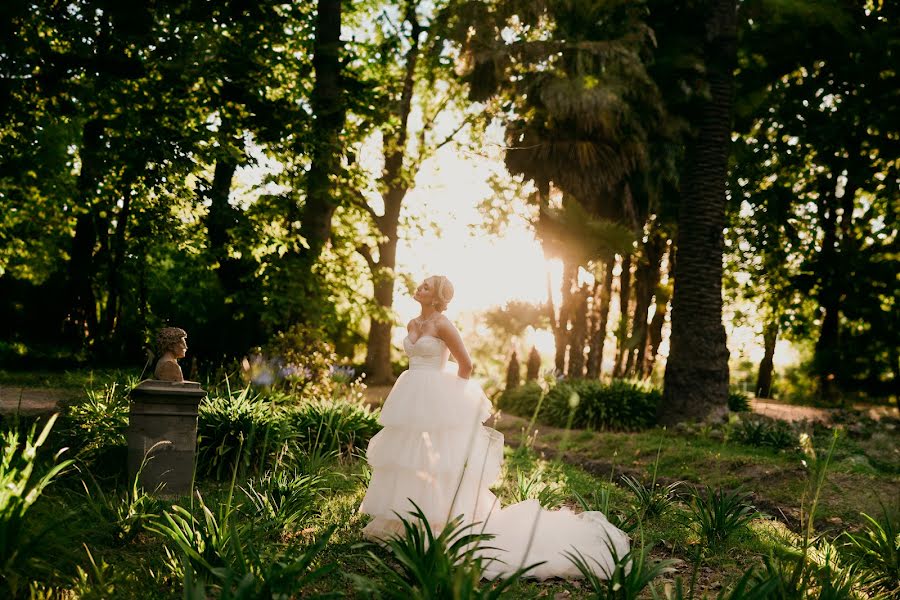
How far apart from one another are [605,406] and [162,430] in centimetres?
1000

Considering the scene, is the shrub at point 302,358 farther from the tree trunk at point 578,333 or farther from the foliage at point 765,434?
the tree trunk at point 578,333

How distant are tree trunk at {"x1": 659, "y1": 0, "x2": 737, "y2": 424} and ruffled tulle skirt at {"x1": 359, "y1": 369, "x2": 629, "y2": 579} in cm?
786

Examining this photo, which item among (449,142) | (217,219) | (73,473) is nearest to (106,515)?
(73,473)

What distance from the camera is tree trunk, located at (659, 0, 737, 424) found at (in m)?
12.3

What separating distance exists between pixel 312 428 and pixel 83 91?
15.2 ft

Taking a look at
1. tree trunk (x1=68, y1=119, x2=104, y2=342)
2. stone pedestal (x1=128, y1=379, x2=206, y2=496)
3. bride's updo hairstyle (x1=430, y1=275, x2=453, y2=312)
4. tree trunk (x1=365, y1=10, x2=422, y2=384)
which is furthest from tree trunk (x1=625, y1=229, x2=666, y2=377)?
bride's updo hairstyle (x1=430, y1=275, x2=453, y2=312)

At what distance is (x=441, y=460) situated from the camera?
5.10m

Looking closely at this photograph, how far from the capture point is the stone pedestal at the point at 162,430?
6461 mm

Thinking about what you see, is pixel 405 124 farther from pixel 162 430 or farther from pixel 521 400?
pixel 162 430

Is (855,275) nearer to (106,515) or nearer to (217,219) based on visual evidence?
(217,219)

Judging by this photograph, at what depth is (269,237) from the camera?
11.1 meters

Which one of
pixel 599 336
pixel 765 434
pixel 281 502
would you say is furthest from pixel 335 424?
pixel 599 336

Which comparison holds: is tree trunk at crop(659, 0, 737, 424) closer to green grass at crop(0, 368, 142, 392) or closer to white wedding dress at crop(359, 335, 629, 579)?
white wedding dress at crop(359, 335, 629, 579)

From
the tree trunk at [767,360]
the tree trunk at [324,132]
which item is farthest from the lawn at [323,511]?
the tree trunk at [767,360]
